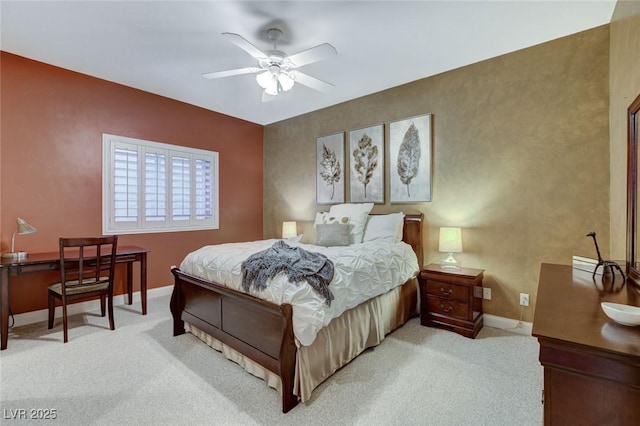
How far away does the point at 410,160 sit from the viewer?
3662 millimetres

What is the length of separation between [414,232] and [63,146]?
427cm

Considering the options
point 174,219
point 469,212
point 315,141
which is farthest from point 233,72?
point 469,212

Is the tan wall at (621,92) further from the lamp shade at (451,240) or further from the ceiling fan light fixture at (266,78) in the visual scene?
the ceiling fan light fixture at (266,78)

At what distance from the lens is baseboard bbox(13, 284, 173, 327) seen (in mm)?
3117

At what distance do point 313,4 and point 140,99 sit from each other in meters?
2.91

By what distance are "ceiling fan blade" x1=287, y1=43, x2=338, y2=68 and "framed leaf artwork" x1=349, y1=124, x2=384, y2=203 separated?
5.74ft

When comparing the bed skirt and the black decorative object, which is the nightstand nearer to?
the bed skirt

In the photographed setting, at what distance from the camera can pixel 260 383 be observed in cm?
213

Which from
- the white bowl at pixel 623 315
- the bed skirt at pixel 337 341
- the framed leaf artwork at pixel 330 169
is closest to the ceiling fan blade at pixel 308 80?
the framed leaf artwork at pixel 330 169

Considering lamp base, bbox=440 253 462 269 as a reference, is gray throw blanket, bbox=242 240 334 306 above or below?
above

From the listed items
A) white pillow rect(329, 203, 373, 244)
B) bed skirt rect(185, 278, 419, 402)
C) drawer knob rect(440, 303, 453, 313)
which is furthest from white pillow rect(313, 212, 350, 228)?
drawer knob rect(440, 303, 453, 313)

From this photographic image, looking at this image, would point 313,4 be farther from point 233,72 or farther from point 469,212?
point 469,212

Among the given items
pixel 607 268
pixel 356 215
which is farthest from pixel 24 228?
pixel 607 268

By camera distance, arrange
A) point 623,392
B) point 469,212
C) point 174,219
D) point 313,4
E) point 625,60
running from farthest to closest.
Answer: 1. point 174,219
2. point 469,212
3. point 313,4
4. point 625,60
5. point 623,392
